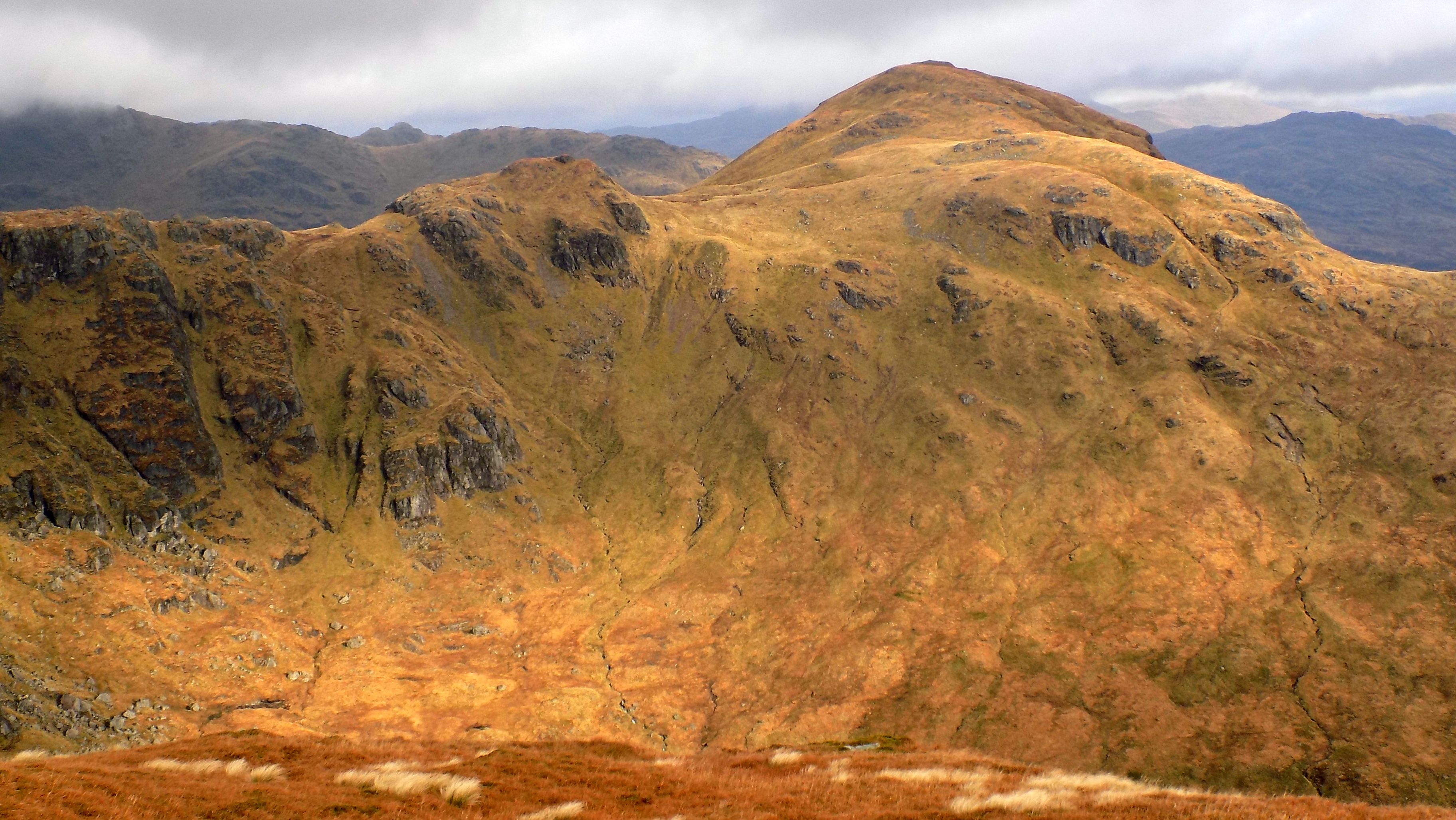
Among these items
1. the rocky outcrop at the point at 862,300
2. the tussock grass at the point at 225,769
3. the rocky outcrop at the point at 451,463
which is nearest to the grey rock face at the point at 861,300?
the rocky outcrop at the point at 862,300

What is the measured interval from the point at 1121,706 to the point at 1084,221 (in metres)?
141

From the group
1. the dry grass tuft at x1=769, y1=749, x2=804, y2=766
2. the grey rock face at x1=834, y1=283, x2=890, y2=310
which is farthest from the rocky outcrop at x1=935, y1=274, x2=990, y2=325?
the dry grass tuft at x1=769, y1=749, x2=804, y2=766

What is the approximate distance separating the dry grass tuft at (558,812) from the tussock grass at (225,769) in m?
10.6

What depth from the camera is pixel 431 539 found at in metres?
132

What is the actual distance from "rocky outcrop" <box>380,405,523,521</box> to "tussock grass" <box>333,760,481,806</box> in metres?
119

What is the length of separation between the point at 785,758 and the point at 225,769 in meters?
23.6

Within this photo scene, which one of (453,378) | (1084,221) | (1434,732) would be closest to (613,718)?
(453,378)

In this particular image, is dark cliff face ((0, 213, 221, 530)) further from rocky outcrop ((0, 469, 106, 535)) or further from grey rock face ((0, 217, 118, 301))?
rocky outcrop ((0, 469, 106, 535))

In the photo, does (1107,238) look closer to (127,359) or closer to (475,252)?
(475,252)

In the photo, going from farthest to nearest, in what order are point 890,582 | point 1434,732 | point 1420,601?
point 890,582 < point 1420,601 < point 1434,732

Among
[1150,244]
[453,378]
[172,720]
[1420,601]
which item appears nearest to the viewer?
[172,720]

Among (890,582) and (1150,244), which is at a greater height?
(1150,244)

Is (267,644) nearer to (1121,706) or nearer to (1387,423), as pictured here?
(1121,706)

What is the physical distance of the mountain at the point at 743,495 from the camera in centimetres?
9794
